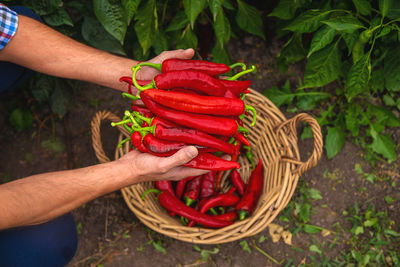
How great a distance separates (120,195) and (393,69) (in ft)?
7.93

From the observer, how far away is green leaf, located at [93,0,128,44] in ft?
7.16

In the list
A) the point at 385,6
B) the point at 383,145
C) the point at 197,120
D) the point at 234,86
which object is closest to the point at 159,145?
the point at 197,120

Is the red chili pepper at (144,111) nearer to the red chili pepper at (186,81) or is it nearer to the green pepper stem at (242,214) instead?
the red chili pepper at (186,81)

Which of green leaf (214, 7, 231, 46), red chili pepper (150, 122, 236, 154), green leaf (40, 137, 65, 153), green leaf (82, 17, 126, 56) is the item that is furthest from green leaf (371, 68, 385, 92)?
green leaf (40, 137, 65, 153)

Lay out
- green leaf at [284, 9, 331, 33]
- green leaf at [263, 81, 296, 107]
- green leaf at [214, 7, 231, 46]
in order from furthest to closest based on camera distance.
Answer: green leaf at [263, 81, 296, 107]
green leaf at [214, 7, 231, 46]
green leaf at [284, 9, 331, 33]

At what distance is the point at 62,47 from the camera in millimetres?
2176

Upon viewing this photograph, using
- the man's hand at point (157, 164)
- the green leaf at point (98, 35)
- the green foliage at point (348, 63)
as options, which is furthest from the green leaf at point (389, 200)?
the green leaf at point (98, 35)

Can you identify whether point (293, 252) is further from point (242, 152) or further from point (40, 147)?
point (40, 147)

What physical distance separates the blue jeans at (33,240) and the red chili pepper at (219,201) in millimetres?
970

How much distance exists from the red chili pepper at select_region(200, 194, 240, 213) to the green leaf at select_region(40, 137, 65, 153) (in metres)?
1.51

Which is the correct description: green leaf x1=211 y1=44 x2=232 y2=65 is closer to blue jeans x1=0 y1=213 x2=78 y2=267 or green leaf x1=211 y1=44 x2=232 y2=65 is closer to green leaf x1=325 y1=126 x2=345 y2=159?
green leaf x1=325 y1=126 x2=345 y2=159

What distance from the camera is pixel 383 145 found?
295 cm

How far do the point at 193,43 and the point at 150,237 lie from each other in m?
1.66

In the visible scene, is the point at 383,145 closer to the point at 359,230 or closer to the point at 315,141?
the point at 359,230
